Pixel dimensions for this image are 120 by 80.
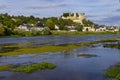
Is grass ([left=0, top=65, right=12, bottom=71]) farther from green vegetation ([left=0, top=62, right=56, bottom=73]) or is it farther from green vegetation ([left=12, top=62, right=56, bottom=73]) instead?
green vegetation ([left=12, top=62, right=56, bottom=73])

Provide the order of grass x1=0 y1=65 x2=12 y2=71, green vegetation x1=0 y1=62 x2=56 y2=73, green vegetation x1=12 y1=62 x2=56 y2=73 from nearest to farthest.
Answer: green vegetation x1=12 y1=62 x2=56 y2=73 → green vegetation x1=0 y1=62 x2=56 y2=73 → grass x1=0 y1=65 x2=12 y2=71

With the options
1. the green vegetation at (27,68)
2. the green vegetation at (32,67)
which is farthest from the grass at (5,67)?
the green vegetation at (32,67)

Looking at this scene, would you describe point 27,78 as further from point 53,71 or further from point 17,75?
point 53,71

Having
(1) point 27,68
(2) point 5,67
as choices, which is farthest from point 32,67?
(2) point 5,67

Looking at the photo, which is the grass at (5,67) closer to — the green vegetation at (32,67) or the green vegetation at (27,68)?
the green vegetation at (27,68)

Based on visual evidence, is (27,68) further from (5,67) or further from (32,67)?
(5,67)

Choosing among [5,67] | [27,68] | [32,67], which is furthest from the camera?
[5,67]

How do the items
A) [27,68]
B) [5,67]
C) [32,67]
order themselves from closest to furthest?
[27,68], [32,67], [5,67]

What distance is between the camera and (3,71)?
3334 cm

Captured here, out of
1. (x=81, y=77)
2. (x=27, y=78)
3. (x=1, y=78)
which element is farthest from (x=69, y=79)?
(x=1, y=78)

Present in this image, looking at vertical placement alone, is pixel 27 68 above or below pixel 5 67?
above

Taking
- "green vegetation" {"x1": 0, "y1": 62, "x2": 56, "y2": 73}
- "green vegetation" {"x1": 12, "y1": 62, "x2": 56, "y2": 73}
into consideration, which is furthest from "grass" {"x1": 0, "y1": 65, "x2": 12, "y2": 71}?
"green vegetation" {"x1": 12, "y1": 62, "x2": 56, "y2": 73}

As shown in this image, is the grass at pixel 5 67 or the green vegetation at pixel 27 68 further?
the grass at pixel 5 67

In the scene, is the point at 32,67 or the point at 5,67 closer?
the point at 32,67
